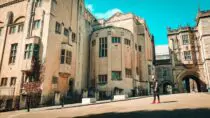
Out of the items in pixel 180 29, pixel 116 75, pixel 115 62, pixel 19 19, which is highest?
pixel 180 29

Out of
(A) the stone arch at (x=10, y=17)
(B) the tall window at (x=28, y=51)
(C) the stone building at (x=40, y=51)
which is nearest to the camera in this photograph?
(C) the stone building at (x=40, y=51)

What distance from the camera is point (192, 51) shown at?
42625 mm

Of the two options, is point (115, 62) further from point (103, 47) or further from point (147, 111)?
point (147, 111)

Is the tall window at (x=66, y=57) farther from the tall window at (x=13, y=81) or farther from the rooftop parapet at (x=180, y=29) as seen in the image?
the rooftop parapet at (x=180, y=29)

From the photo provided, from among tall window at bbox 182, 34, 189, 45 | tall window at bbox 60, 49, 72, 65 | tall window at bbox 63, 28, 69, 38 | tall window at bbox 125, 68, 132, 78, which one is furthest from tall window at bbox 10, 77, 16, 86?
tall window at bbox 182, 34, 189, 45

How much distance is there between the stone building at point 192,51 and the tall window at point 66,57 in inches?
1164

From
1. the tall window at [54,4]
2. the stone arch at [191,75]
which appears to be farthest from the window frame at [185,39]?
the tall window at [54,4]

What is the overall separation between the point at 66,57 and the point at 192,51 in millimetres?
33201

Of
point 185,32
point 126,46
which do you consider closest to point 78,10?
point 126,46

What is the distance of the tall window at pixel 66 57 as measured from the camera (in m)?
25.2

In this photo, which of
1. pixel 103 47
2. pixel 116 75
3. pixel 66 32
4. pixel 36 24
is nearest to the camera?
pixel 36 24

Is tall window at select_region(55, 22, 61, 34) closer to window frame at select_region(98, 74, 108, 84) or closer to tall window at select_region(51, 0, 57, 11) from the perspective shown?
tall window at select_region(51, 0, 57, 11)

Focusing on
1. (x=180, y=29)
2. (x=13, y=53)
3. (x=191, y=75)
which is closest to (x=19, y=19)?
(x=13, y=53)

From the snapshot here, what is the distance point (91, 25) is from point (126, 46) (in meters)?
10.3
